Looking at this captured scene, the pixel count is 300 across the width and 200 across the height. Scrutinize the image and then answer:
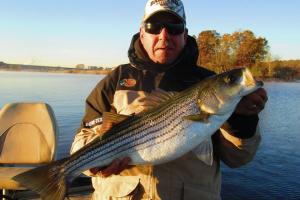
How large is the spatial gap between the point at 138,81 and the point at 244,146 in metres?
Answer: 1.26

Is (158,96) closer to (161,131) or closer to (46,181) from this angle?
(161,131)

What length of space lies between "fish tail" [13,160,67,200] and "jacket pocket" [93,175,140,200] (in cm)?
42

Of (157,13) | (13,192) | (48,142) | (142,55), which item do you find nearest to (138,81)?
(142,55)

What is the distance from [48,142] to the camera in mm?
7477

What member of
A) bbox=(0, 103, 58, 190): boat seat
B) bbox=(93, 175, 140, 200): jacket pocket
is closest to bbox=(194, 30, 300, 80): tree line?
bbox=(0, 103, 58, 190): boat seat

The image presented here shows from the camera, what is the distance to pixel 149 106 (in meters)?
3.85

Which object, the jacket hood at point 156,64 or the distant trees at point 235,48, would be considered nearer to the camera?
the jacket hood at point 156,64

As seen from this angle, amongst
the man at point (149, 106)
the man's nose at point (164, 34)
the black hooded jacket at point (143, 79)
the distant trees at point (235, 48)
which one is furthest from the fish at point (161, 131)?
the distant trees at point (235, 48)

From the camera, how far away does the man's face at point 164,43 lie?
13.5ft

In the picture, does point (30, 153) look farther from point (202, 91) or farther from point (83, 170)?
point (202, 91)

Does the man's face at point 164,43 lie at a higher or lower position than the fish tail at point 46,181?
higher

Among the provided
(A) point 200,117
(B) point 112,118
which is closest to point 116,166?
(B) point 112,118

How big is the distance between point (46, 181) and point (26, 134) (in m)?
4.16

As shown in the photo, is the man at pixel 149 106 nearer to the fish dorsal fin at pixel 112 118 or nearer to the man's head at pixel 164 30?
the man's head at pixel 164 30
